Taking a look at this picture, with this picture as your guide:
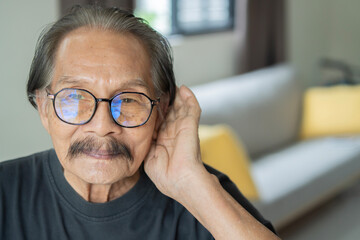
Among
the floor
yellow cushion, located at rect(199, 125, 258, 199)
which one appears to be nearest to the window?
yellow cushion, located at rect(199, 125, 258, 199)

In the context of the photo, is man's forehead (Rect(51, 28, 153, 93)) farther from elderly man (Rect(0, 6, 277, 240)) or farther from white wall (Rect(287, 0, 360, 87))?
white wall (Rect(287, 0, 360, 87))

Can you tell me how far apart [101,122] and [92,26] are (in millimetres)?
249

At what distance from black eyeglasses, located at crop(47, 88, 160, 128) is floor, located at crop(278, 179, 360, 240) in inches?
98.0

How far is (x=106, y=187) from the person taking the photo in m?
1.34

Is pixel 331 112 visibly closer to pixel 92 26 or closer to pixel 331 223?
pixel 331 223

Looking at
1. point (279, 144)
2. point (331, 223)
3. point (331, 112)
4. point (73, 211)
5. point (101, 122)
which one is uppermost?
point (101, 122)

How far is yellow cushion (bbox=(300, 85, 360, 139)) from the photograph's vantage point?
14.6 feet

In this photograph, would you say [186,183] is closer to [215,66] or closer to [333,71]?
[215,66]

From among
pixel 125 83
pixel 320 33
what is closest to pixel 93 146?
pixel 125 83

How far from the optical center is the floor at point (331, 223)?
11.6 feet

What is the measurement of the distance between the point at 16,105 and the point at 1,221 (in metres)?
1.72

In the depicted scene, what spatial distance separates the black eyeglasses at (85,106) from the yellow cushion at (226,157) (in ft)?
5.28

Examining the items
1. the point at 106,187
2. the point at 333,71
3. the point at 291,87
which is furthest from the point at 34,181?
the point at 333,71

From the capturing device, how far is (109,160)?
125cm
